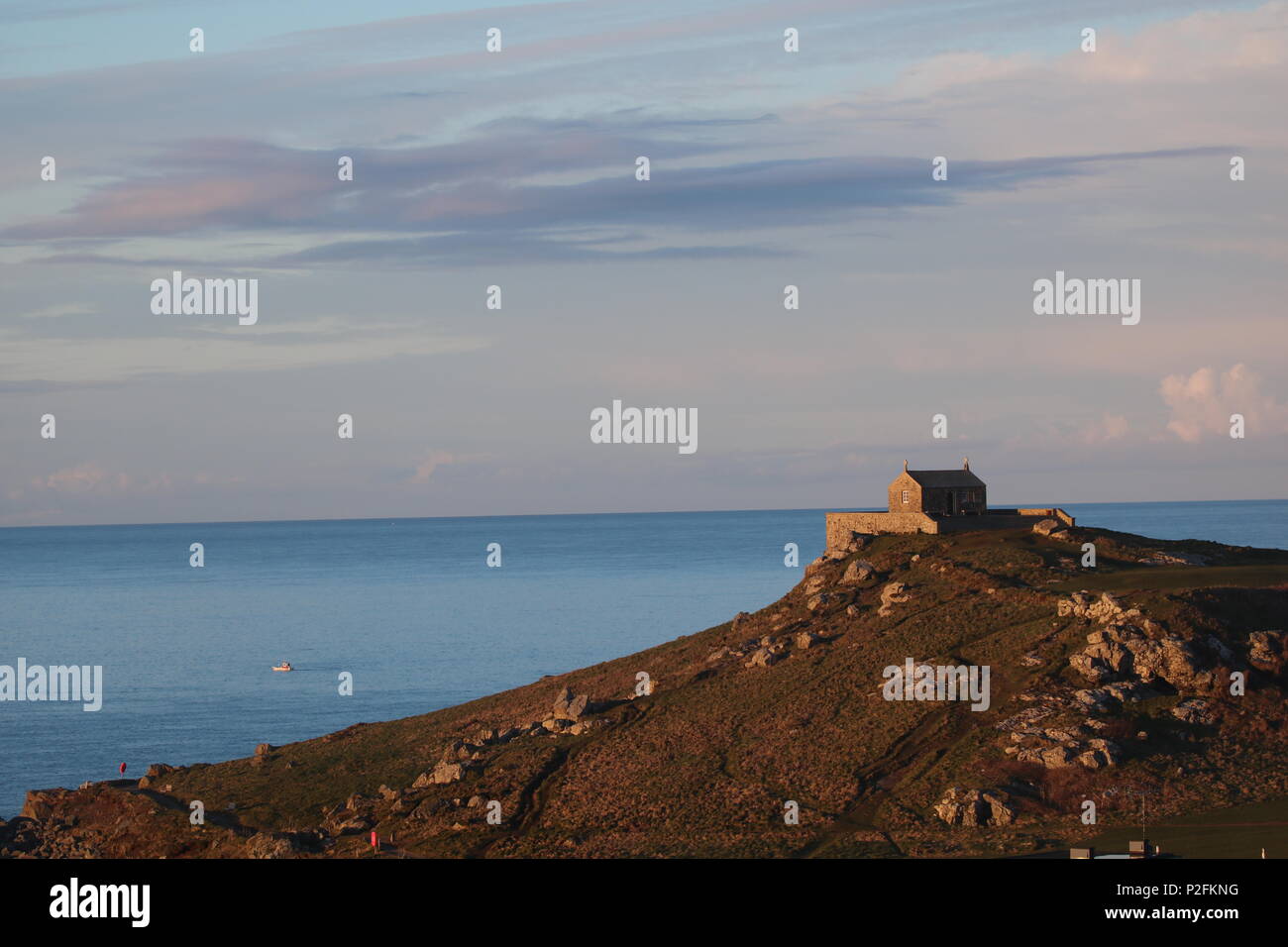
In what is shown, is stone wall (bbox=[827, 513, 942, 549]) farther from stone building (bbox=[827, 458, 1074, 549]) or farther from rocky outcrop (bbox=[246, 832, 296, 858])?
rocky outcrop (bbox=[246, 832, 296, 858])

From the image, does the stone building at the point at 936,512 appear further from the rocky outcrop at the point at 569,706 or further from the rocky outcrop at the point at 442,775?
the rocky outcrop at the point at 442,775

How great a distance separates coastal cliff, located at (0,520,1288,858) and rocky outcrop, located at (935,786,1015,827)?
0.15 metres

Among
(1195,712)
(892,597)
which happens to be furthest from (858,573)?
(1195,712)

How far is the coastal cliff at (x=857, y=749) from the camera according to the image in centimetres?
7425

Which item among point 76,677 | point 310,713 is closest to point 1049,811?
point 310,713

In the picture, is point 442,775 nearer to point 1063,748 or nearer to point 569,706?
point 569,706

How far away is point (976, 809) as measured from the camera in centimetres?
7244

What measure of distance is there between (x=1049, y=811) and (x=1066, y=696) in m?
11.0

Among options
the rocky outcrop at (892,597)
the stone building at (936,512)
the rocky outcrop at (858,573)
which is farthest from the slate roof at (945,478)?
the rocky outcrop at (892,597)

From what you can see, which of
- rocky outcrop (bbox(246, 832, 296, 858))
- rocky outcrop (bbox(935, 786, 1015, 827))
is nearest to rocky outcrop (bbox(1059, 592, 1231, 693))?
rocky outcrop (bbox(935, 786, 1015, 827))

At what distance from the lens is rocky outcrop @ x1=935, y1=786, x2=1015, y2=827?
72.1 meters

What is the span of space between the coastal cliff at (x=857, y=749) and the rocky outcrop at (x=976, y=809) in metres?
0.15

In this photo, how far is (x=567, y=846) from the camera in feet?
244
